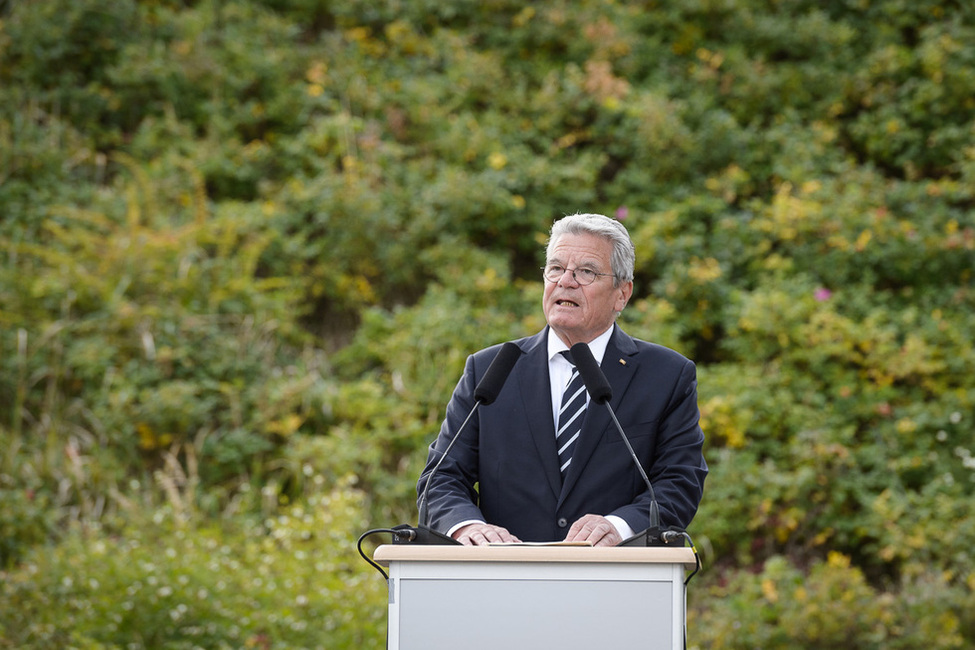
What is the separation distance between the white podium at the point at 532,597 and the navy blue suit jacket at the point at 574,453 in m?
0.42

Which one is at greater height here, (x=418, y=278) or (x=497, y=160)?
(x=497, y=160)

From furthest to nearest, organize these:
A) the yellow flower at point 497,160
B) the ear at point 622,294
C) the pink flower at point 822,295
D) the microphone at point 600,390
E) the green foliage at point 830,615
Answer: the yellow flower at point 497,160, the pink flower at point 822,295, the green foliage at point 830,615, the ear at point 622,294, the microphone at point 600,390

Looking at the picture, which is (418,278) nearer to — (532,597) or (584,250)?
(584,250)

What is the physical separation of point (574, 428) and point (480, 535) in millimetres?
468

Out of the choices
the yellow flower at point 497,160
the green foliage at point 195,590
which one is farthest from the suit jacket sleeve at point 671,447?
the yellow flower at point 497,160

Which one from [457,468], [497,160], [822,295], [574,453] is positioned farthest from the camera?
[497,160]

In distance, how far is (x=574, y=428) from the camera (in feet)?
8.70

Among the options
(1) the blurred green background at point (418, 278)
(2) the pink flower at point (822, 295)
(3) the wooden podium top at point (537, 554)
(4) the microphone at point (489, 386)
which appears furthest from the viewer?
(2) the pink flower at point (822, 295)

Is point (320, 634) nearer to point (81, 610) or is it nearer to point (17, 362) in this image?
point (81, 610)

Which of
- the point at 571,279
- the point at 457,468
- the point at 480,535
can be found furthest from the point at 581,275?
the point at 480,535

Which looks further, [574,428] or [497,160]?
[497,160]

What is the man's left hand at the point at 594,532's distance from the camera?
228cm

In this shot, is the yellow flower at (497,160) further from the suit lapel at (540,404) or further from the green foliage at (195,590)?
the suit lapel at (540,404)

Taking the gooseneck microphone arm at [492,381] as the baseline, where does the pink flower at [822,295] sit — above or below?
below
